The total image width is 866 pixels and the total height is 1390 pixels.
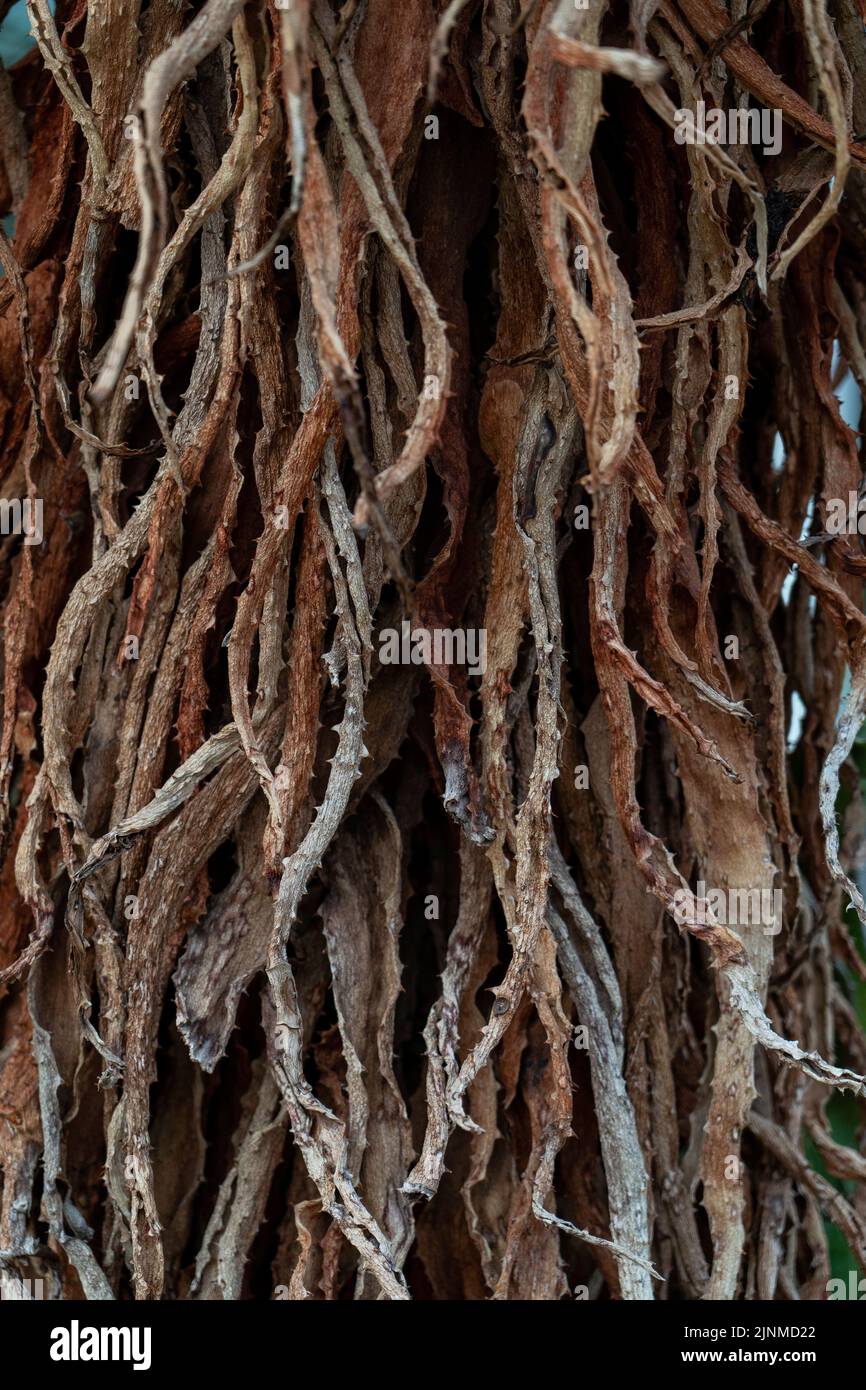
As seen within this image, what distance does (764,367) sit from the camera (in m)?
0.87

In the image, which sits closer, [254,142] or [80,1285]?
[254,142]

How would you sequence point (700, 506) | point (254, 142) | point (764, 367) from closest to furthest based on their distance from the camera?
point (254, 142)
point (700, 506)
point (764, 367)

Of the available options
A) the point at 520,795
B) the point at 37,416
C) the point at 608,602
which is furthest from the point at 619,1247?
the point at 37,416

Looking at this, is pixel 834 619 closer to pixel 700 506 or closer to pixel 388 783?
pixel 700 506

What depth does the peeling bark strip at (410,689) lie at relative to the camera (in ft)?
2.33

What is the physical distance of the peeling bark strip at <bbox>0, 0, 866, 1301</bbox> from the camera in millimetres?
709

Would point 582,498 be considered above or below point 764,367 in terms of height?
below

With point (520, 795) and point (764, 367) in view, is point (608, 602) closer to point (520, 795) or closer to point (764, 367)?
point (520, 795)

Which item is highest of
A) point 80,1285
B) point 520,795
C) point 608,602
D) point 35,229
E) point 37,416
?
point 35,229

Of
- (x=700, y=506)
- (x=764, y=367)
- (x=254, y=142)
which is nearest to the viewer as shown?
(x=254, y=142)

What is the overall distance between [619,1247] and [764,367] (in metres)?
0.63

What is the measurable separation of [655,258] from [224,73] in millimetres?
319

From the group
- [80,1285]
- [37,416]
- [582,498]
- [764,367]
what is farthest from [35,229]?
[80,1285]

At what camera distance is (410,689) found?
794 mm
